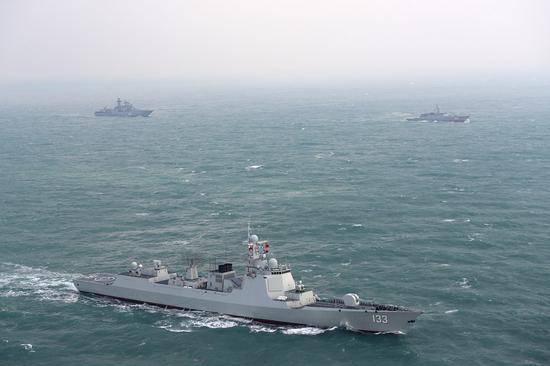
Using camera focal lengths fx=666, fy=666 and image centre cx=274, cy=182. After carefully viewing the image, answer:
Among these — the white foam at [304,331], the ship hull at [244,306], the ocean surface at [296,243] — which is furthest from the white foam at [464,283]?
the white foam at [304,331]

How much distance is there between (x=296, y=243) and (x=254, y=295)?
2294cm

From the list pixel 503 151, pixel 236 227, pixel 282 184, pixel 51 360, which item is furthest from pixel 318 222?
pixel 503 151

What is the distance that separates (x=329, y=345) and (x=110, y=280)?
28131mm

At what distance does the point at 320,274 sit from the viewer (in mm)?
76688

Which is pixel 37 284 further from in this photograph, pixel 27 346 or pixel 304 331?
pixel 304 331

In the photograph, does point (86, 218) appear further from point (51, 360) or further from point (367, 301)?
point (367, 301)

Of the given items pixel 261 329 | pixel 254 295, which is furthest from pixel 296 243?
pixel 261 329

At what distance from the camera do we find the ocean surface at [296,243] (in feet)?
196

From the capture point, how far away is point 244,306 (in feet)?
218

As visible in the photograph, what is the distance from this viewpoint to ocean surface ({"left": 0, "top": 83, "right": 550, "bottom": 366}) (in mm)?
59750

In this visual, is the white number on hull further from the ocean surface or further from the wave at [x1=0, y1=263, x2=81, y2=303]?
the wave at [x1=0, y1=263, x2=81, y2=303]

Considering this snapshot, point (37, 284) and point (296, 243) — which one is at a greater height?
point (296, 243)

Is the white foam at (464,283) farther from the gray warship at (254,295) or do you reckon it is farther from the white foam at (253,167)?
the white foam at (253,167)

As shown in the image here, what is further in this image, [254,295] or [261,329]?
[254,295]
